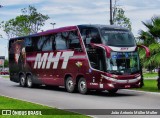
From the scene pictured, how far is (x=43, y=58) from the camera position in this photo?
26.9 meters

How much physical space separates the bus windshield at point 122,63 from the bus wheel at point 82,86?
84.6 inches

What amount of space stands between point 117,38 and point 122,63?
140 centimetres

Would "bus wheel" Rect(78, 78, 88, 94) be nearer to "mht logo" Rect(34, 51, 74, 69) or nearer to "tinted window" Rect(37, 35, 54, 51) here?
"mht logo" Rect(34, 51, 74, 69)

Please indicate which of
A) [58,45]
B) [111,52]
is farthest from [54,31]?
[111,52]

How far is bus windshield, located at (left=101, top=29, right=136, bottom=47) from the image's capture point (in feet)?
70.5

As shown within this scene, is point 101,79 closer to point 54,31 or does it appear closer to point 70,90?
point 70,90

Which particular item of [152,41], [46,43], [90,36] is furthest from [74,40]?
[152,41]

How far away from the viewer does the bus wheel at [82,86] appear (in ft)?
74.2

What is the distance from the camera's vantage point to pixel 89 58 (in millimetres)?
21875

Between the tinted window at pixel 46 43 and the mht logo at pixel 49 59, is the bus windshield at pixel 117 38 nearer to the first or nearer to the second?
the mht logo at pixel 49 59

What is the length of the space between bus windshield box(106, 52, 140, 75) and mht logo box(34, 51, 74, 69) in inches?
119

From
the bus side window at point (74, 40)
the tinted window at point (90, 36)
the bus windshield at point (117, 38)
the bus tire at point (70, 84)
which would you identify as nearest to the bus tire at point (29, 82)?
the bus tire at point (70, 84)

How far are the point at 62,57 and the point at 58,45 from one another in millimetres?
827

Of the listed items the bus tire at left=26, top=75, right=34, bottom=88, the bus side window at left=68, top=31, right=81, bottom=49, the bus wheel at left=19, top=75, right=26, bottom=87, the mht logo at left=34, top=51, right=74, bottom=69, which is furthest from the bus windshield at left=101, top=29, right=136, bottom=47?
the bus wheel at left=19, top=75, right=26, bottom=87
